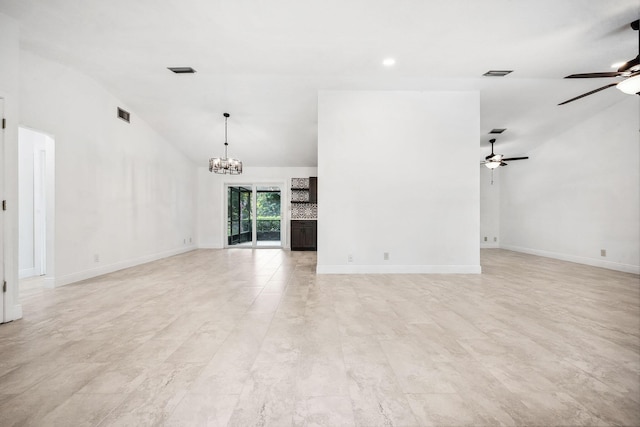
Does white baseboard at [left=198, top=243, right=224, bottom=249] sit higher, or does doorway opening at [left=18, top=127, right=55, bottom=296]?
doorway opening at [left=18, top=127, right=55, bottom=296]

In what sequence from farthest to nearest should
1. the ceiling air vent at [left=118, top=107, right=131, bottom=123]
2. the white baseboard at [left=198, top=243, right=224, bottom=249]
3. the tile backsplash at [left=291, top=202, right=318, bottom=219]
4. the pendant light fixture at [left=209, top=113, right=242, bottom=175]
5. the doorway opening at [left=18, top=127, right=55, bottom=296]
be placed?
the tile backsplash at [left=291, top=202, right=318, bottom=219], the white baseboard at [left=198, top=243, right=224, bottom=249], the pendant light fixture at [left=209, top=113, right=242, bottom=175], the ceiling air vent at [left=118, top=107, right=131, bottom=123], the doorway opening at [left=18, top=127, right=55, bottom=296]

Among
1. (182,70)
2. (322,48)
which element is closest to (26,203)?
(182,70)

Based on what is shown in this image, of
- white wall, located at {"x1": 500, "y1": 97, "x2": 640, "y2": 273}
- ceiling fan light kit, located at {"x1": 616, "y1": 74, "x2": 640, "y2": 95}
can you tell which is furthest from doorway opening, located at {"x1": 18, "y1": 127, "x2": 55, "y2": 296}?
white wall, located at {"x1": 500, "y1": 97, "x2": 640, "y2": 273}

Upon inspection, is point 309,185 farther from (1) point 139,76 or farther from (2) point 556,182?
(2) point 556,182

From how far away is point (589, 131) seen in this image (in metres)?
6.22

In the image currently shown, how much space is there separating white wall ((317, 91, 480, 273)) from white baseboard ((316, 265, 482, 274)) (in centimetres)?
2

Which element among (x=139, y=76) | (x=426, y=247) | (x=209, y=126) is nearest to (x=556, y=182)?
(x=426, y=247)

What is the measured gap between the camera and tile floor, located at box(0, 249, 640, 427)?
4.75 ft

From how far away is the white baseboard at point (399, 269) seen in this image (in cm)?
507

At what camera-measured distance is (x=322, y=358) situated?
2002mm

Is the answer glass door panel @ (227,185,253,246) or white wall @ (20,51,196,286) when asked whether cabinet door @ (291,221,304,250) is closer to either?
glass door panel @ (227,185,253,246)

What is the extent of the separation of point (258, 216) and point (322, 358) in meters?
7.90

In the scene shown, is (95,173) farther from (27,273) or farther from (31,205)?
(27,273)

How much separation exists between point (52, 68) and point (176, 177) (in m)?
3.86
